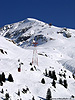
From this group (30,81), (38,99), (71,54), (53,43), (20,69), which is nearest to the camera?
(38,99)

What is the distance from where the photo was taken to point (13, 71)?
39156 millimetres

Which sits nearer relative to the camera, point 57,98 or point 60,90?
point 57,98

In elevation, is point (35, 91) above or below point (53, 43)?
below

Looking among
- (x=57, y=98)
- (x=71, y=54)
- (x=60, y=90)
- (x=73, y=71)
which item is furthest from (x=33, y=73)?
(x=71, y=54)

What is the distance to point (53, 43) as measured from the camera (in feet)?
429

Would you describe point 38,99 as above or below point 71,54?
below

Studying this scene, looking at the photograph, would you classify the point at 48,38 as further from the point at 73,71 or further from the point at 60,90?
the point at 60,90

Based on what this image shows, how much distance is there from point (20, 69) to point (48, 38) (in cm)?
10496

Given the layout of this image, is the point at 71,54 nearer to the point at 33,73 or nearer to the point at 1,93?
the point at 33,73

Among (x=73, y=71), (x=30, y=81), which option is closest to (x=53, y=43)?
(x=73, y=71)

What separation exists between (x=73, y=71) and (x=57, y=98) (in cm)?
3256

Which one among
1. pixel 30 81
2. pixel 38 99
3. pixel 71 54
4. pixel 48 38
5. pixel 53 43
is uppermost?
pixel 48 38

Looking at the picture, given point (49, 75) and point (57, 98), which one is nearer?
point (57, 98)

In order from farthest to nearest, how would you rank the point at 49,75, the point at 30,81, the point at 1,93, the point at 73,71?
the point at 73,71, the point at 49,75, the point at 30,81, the point at 1,93
